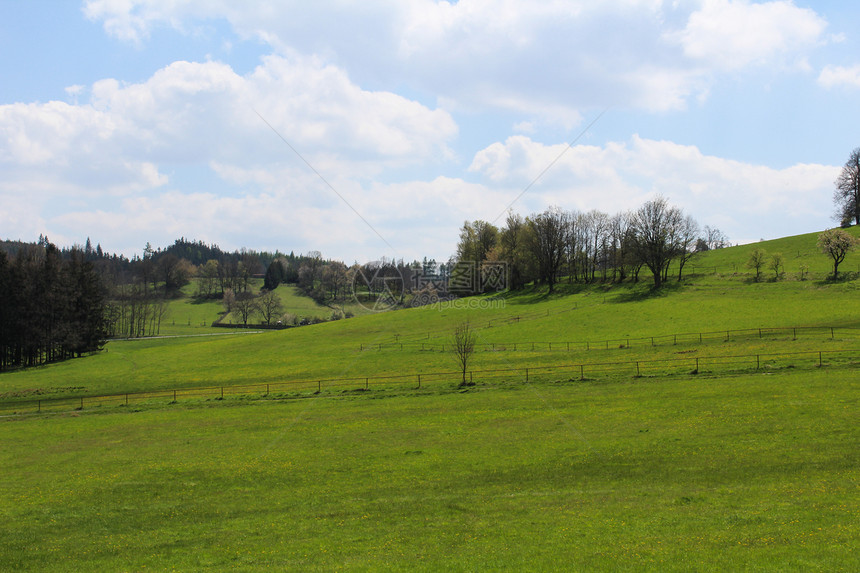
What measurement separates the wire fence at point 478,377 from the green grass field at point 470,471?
432mm

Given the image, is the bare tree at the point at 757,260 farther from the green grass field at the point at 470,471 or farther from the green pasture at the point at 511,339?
the green grass field at the point at 470,471

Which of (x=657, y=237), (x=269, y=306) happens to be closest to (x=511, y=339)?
(x=657, y=237)

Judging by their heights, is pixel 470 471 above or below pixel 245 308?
below

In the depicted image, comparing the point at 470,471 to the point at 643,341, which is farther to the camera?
the point at 643,341

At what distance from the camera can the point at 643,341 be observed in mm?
56406

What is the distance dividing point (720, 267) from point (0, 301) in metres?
126

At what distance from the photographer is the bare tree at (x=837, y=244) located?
75.5 meters

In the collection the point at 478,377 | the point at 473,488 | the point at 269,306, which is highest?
the point at 269,306

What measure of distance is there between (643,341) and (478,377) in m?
22.4

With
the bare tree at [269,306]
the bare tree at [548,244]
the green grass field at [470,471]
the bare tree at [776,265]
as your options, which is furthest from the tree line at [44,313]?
the bare tree at [776,265]

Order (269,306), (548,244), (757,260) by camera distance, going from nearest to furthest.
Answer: (757,260), (548,244), (269,306)

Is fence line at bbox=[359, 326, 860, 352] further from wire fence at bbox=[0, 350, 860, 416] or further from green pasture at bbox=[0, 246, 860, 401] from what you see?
wire fence at bbox=[0, 350, 860, 416]

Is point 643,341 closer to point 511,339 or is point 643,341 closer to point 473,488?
point 511,339

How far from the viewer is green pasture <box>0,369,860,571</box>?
1522 centimetres
